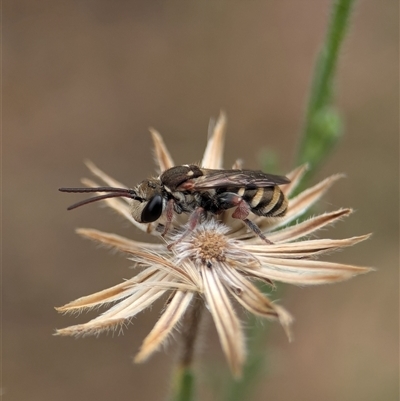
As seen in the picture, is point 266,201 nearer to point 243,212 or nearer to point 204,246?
point 243,212

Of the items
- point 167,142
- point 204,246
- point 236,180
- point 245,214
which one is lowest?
point 204,246

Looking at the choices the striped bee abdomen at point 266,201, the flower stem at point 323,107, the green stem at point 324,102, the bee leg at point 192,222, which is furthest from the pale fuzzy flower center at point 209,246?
the flower stem at point 323,107

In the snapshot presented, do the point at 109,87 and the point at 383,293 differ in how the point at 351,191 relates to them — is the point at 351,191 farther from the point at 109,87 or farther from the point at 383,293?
the point at 109,87

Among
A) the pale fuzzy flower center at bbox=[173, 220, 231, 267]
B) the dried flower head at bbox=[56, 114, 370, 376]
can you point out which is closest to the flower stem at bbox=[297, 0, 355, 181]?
the dried flower head at bbox=[56, 114, 370, 376]

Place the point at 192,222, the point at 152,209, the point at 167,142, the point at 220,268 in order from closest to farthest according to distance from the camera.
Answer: the point at 152,209, the point at 220,268, the point at 192,222, the point at 167,142

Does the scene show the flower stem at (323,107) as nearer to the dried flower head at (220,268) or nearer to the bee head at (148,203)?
the dried flower head at (220,268)

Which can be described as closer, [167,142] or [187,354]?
[187,354]

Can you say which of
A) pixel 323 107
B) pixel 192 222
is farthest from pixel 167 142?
pixel 192 222
